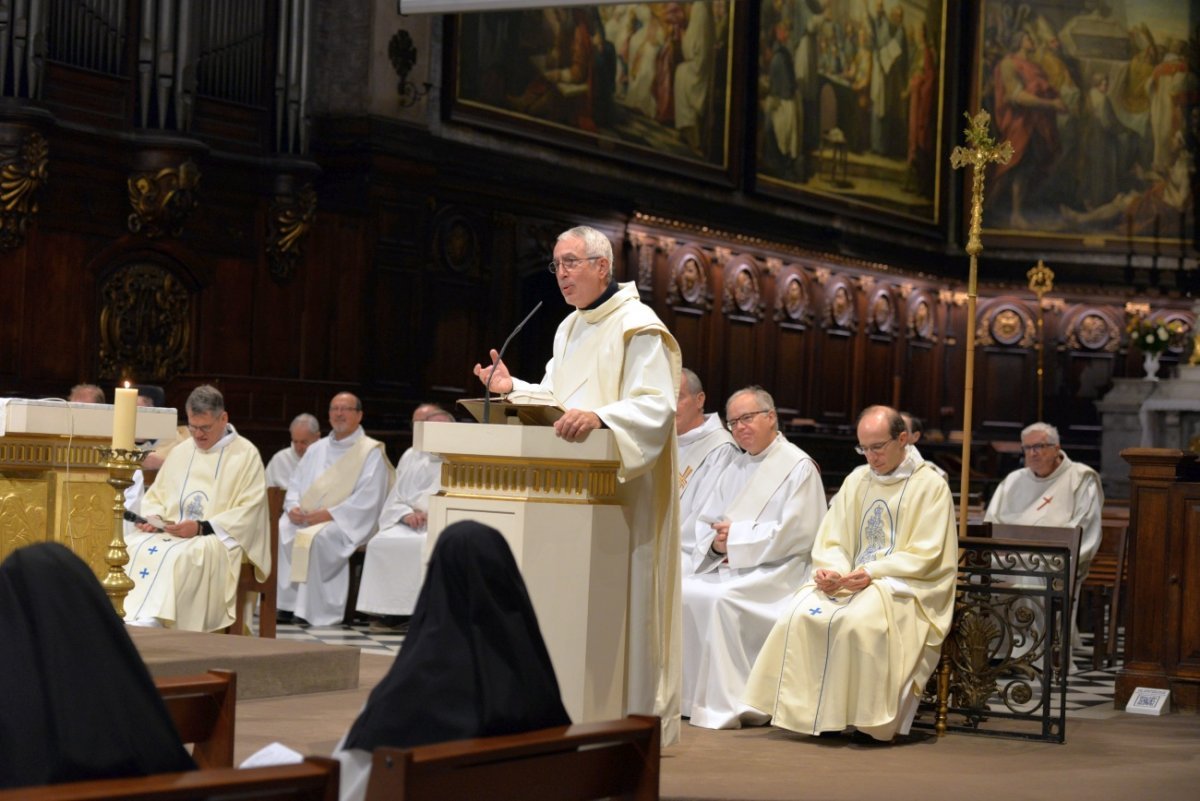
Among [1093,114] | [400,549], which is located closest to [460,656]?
[400,549]

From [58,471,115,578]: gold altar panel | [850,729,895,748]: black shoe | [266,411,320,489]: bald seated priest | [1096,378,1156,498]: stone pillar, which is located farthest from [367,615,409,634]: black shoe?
[1096,378,1156,498]: stone pillar

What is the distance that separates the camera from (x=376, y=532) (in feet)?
36.9

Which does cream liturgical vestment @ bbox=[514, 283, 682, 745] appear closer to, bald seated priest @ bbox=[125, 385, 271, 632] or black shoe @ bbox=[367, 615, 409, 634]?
bald seated priest @ bbox=[125, 385, 271, 632]

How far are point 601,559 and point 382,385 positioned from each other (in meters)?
8.65

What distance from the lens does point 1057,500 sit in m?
10.7

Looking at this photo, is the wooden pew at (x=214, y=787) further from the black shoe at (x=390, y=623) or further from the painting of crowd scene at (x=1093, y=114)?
the painting of crowd scene at (x=1093, y=114)

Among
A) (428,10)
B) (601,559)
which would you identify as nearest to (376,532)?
(428,10)

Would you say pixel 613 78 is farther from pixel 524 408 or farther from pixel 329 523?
pixel 524 408

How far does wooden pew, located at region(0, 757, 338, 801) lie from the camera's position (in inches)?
101

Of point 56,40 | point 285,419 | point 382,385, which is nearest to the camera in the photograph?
point 56,40

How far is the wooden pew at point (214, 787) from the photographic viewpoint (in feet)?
8.45

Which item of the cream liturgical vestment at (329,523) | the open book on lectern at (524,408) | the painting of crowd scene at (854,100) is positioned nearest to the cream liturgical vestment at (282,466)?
the cream liturgical vestment at (329,523)

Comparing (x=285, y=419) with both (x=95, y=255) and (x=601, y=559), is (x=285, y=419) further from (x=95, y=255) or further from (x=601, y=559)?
(x=601, y=559)

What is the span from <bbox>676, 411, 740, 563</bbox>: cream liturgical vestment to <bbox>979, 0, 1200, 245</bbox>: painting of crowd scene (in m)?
13.6
